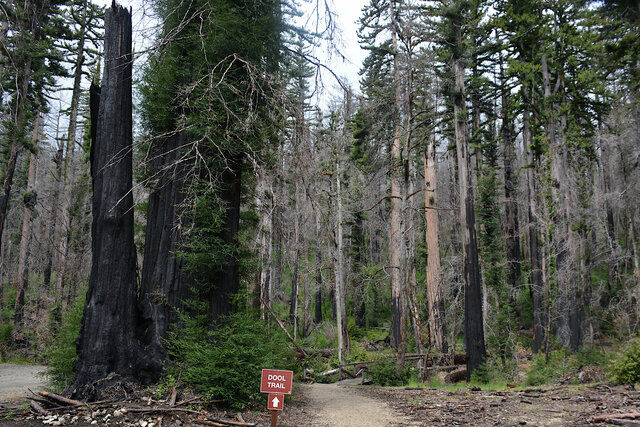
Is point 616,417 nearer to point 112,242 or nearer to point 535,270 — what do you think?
point 112,242

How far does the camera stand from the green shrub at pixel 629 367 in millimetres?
8953

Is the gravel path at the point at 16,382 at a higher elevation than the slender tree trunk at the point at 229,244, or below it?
below

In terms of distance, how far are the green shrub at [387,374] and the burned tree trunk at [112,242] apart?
739cm

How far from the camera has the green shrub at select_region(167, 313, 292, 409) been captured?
6.98 meters

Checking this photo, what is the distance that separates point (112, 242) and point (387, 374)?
8.66m

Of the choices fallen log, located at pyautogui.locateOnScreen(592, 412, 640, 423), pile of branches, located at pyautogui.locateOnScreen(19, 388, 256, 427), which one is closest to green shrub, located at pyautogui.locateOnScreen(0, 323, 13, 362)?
pile of branches, located at pyautogui.locateOnScreen(19, 388, 256, 427)

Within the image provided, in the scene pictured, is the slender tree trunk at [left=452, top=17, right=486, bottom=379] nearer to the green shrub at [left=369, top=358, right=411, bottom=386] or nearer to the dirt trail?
the green shrub at [left=369, top=358, right=411, bottom=386]

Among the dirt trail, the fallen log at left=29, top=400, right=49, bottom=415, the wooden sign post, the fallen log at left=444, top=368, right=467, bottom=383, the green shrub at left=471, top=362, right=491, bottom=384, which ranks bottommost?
the fallen log at left=444, top=368, right=467, bottom=383

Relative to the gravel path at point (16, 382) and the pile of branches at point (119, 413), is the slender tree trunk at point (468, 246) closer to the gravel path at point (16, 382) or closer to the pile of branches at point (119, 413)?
the pile of branches at point (119, 413)

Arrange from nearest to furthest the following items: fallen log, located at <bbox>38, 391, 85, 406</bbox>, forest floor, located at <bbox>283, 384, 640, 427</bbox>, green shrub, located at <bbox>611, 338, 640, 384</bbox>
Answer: fallen log, located at <bbox>38, 391, 85, 406</bbox>, forest floor, located at <bbox>283, 384, 640, 427</bbox>, green shrub, located at <bbox>611, 338, 640, 384</bbox>

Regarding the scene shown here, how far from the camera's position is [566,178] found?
20844mm

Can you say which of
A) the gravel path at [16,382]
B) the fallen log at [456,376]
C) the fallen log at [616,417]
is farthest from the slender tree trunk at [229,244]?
the fallen log at [456,376]

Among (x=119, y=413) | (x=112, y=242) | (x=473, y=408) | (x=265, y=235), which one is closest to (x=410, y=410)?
(x=473, y=408)

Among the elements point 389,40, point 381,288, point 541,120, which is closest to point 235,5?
point 389,40
